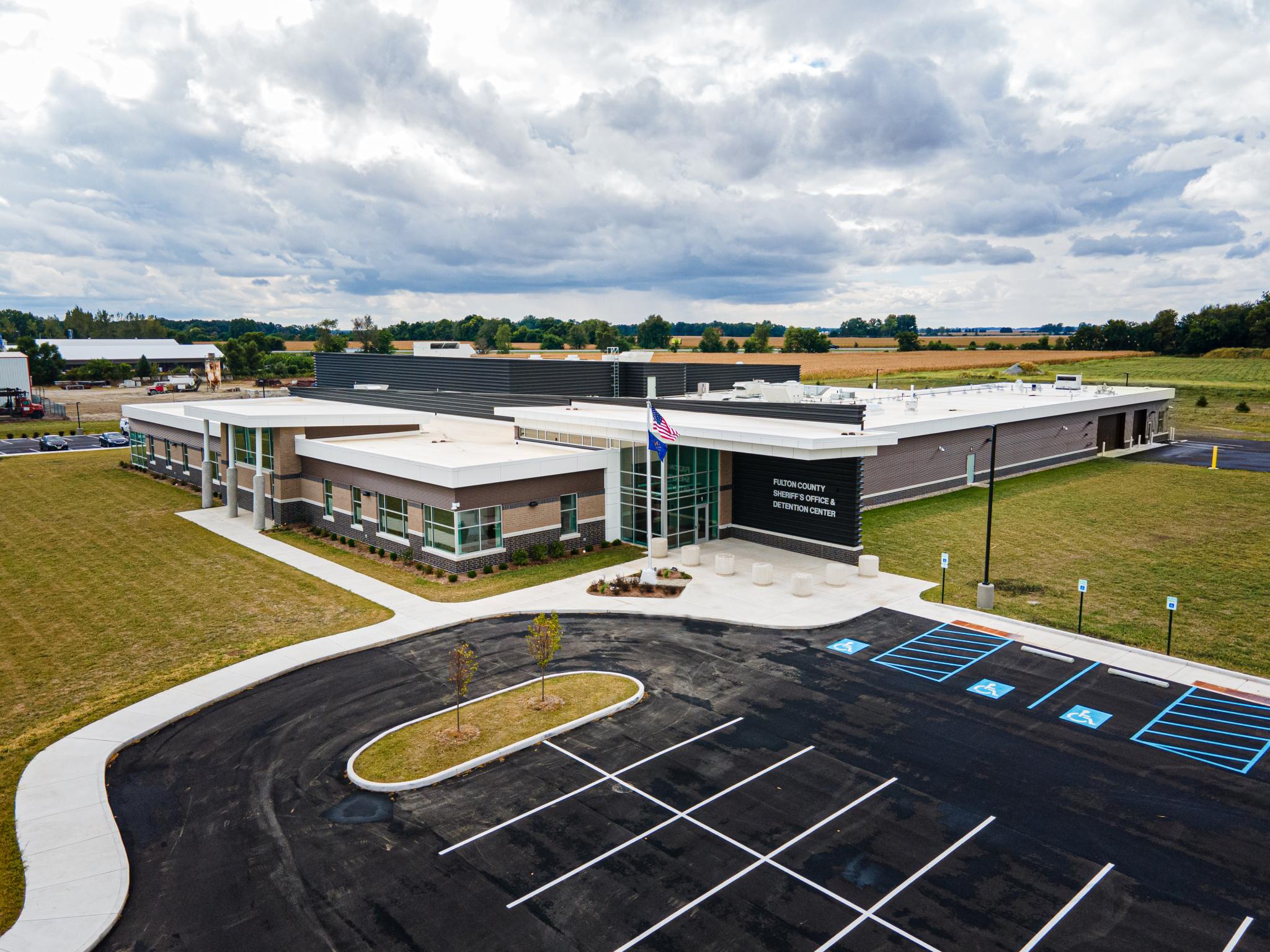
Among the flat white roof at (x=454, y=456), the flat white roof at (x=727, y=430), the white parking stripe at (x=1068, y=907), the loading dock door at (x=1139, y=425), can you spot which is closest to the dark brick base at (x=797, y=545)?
the flat white roof at (x=727, y=430)

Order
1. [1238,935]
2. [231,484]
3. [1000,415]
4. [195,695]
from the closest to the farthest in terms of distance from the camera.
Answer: [1238,935], [195,695], [231,484], [1000,415]

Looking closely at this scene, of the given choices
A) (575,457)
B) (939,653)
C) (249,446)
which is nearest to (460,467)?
(575,457)

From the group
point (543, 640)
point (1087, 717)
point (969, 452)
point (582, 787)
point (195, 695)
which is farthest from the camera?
point (969, 452)

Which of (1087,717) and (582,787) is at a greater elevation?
(1087,717)

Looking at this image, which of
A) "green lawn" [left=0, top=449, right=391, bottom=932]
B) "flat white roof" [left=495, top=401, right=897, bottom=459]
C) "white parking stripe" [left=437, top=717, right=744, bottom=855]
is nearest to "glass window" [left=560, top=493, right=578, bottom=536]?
"flat white roof" [left=495, top=401, right=897, bottom=459]

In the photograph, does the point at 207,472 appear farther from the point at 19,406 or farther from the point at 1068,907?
the point at 19,406

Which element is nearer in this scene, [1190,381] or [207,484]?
[207,484]

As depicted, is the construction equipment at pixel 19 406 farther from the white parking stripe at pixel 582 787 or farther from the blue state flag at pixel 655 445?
the white parking stripe at pixel 582 787
